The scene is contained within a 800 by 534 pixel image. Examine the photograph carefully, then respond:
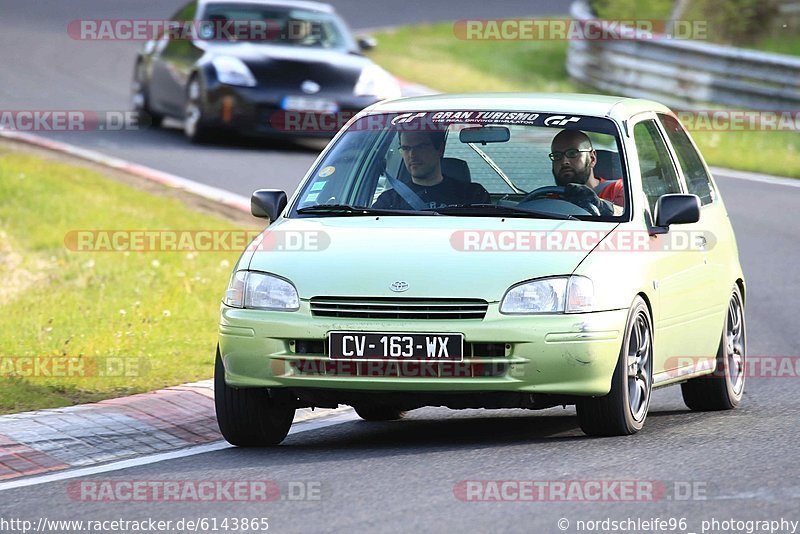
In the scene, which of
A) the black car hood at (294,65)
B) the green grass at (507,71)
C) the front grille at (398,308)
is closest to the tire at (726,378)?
the front grille at (398,308)

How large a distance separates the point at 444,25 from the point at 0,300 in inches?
899

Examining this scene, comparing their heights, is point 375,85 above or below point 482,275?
above

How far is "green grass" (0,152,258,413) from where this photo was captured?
985 cm

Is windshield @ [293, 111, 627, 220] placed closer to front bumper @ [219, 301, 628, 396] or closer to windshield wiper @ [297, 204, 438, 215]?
windshield wiper @ [297, 204, 438, 215]

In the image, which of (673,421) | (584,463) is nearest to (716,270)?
(673,421)

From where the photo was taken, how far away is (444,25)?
34188 millimetres

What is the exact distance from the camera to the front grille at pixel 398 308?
24.4 ft

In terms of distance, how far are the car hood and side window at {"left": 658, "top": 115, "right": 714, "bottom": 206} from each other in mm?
1419

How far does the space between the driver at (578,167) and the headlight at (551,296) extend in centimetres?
103

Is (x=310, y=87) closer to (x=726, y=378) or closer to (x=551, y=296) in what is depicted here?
(x=726, y=378)

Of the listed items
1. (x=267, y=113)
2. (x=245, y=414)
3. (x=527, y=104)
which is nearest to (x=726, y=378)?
(x=527, y=104)

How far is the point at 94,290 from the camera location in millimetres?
→ 12547

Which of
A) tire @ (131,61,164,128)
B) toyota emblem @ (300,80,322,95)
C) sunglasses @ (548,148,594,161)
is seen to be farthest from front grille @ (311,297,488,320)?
tire @ (131,61,164,128)

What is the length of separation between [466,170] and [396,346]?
150 centimetres
